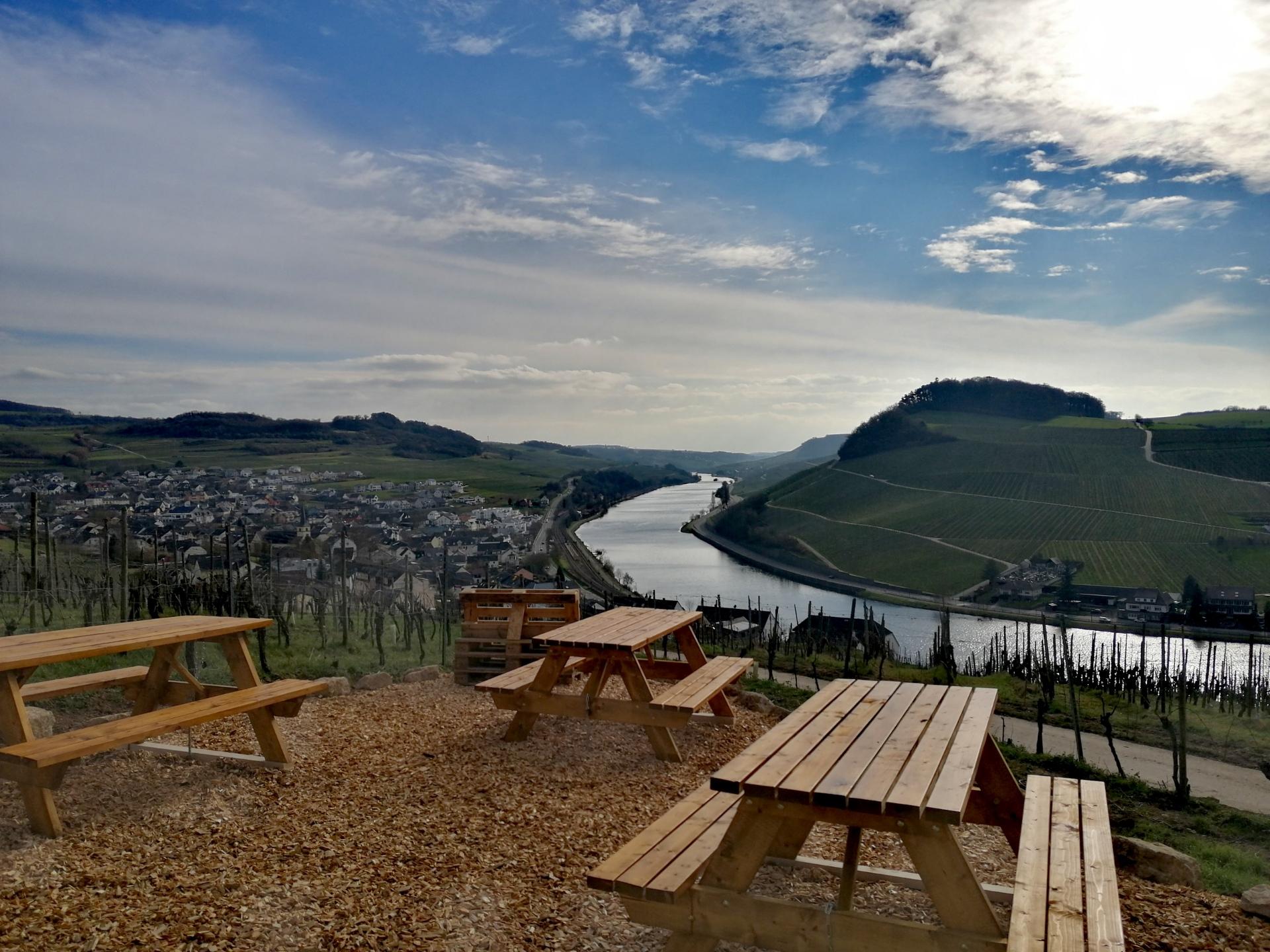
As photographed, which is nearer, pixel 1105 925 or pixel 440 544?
pixel 1105 925

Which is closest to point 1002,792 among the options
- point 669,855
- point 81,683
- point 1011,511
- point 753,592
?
point 669,855

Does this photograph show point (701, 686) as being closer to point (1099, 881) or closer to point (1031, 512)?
point (1099, 881)

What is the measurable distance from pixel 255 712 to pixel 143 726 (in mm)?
1014

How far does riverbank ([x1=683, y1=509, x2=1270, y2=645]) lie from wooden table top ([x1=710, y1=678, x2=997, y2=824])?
3120 centimetres

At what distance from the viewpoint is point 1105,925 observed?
2875 millimetres

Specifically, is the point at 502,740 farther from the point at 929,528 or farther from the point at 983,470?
the point at 983,470

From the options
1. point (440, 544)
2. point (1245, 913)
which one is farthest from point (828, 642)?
Answer: point (1245, 913)

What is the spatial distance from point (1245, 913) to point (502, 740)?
502 centimetres

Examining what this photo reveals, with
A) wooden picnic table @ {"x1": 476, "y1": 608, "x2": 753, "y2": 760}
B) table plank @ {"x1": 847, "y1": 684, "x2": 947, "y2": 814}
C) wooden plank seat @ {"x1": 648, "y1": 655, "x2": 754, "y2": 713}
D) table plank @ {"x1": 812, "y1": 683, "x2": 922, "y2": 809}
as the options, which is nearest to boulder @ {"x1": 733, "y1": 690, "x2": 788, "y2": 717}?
wooden plank seat @ {"x1": 648, "y1": 655, "x2": 754, "y2": 713}

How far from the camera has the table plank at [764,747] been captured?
10.1ft

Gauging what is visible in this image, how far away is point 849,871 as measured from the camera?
11.6ft

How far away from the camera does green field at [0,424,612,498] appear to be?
52.3m

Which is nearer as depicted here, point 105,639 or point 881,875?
point 881,875

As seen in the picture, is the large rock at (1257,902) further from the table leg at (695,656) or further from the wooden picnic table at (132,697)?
the wooden picnic table at (132,697)
